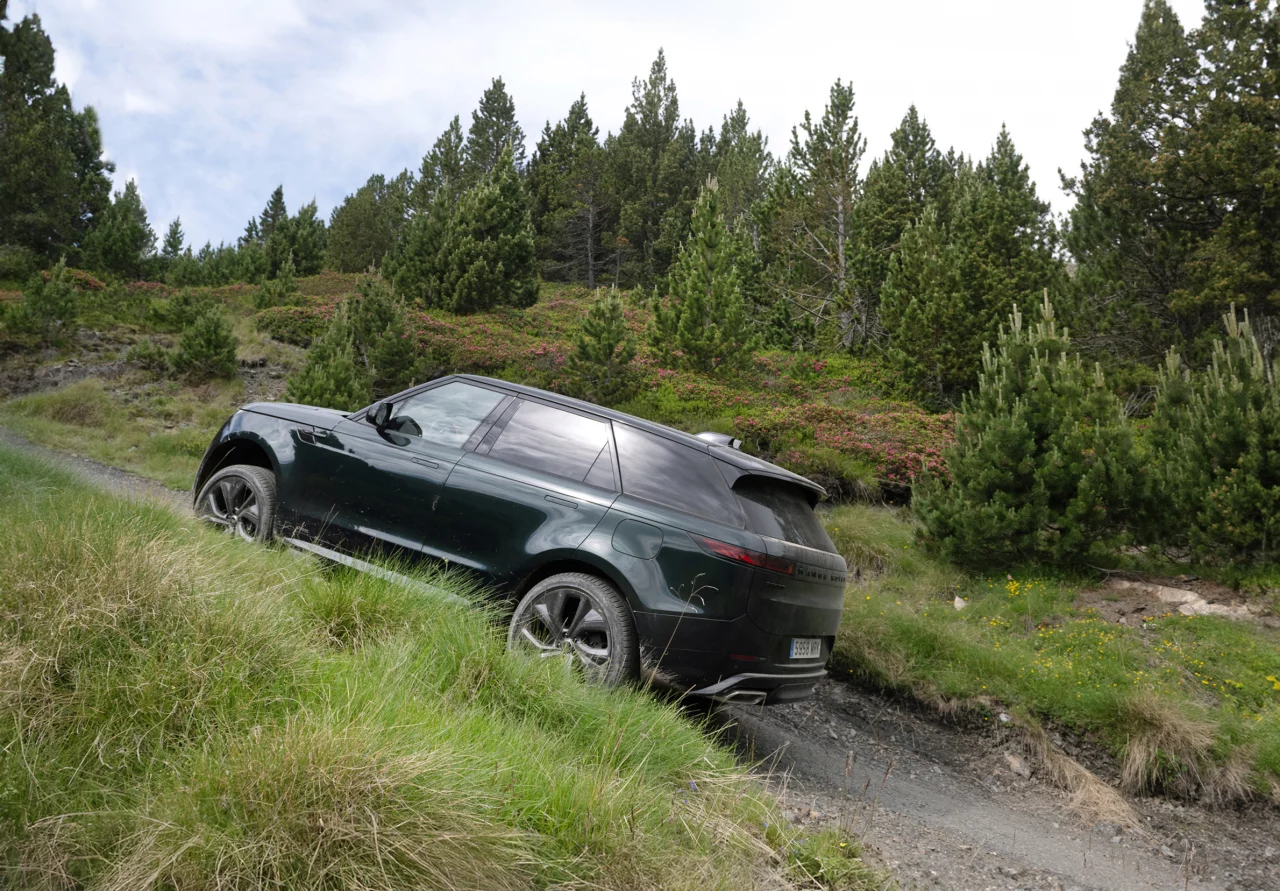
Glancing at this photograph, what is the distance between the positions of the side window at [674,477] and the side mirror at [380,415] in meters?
1.73

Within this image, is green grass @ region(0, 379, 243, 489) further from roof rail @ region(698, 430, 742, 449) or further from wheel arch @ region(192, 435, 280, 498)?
roof rail @ region(698, 430, 742, 449)

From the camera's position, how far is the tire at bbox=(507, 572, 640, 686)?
408cm

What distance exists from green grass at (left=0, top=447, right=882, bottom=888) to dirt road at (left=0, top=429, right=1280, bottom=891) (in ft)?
2.50

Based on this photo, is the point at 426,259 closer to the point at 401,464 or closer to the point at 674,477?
the point at 401,464

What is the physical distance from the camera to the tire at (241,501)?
5.41 metres

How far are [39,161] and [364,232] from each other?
18.8 meters

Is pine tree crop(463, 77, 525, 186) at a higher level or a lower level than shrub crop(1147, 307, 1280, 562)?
higher

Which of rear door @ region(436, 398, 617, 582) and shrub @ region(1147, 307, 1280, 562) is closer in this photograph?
rear door @ region(436, 398, 617, 582)

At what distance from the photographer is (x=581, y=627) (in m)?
4.23

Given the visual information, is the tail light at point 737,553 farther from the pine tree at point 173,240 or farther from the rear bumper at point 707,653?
the pine tree at point 173,240

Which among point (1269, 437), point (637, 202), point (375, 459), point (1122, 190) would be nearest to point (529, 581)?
point (375, 459)

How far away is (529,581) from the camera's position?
4.58 m

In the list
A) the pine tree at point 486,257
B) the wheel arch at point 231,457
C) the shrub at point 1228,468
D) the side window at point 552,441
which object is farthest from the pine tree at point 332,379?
the shrub at point 1228,468

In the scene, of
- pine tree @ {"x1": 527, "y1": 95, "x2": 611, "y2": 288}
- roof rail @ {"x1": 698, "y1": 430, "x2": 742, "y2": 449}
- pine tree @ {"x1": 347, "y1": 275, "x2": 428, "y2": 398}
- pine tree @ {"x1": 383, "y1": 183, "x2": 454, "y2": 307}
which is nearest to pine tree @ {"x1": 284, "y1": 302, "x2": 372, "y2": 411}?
pine tree @ {"x1": 347, "y1": 275, "x2": 428, "y2": 398}
